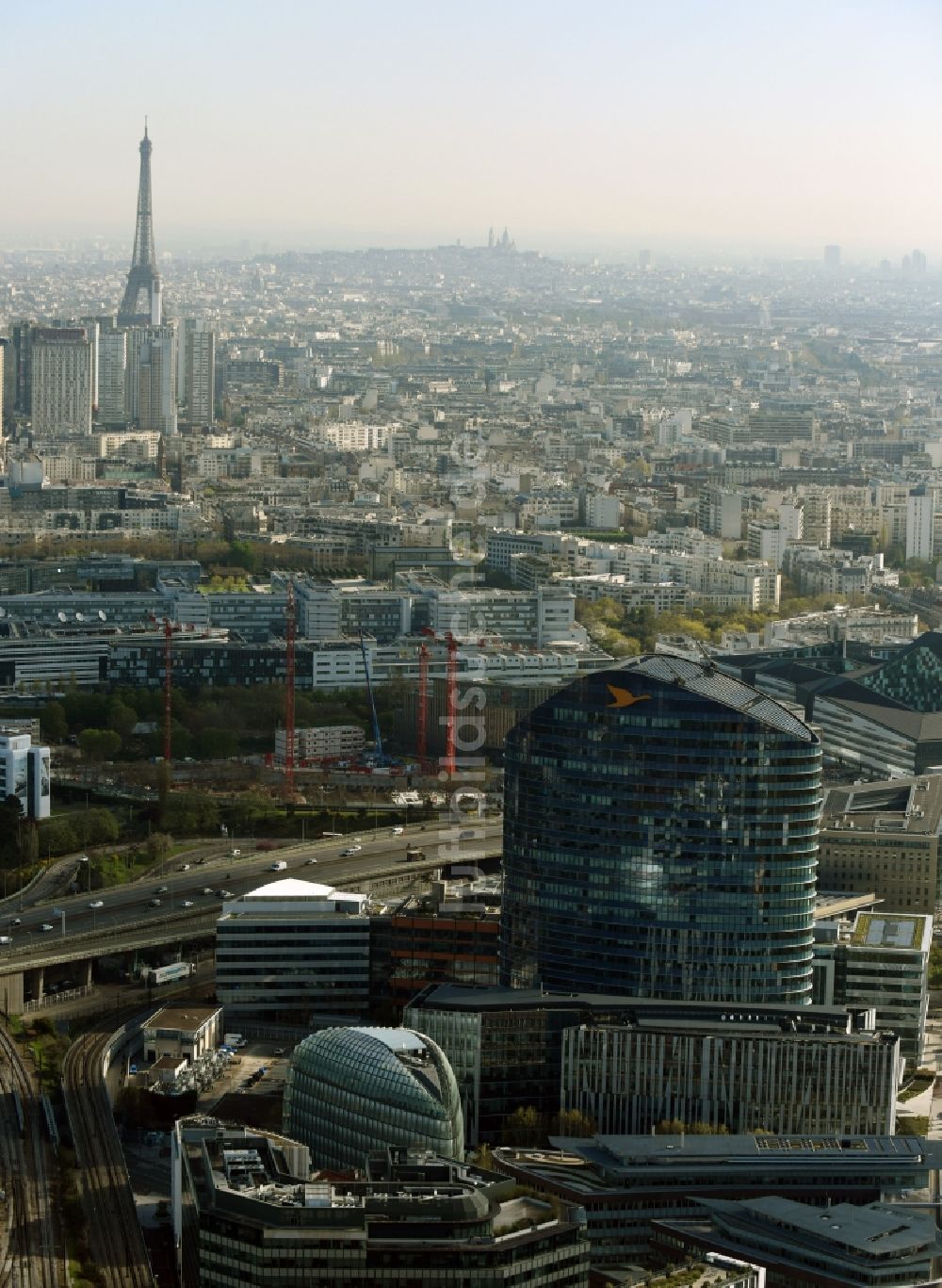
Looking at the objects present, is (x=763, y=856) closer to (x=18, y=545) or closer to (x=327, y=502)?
(x=18, y=545)

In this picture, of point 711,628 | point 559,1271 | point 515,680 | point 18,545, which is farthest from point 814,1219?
point 18,545

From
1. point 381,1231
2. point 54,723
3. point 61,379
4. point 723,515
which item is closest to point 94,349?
point 61,379

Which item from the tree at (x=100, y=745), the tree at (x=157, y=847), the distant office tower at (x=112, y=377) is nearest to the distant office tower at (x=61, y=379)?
the distant office tower at (x=112, y=377)

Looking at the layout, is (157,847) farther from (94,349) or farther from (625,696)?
(94,349)

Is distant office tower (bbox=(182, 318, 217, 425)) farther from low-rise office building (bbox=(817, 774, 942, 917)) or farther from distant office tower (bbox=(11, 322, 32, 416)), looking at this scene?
low-rise office building (bbox=(817, 774, 942, 917))

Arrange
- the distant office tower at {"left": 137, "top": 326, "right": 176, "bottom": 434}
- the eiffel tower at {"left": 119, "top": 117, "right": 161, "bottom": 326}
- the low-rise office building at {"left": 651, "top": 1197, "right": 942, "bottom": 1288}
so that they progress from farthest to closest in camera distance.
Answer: the eiffel tower at {"left": 119, "top": 117, "right": 161, "bottom": 326} → the distant office tower at {"left": 137, "top": 326, "right": 176, "bottom": 434} → the low-rise office building at {"left": 651, "top": 1197, "right": 942, "bottom": 1288}

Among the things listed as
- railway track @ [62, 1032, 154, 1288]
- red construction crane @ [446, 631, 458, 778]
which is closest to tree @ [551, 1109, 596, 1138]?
railway track @ [62, 1032, 154, 1288]

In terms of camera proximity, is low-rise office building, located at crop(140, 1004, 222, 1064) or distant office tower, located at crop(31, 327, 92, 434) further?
distant office tower, located at crop(31, 327, 92, 434)
